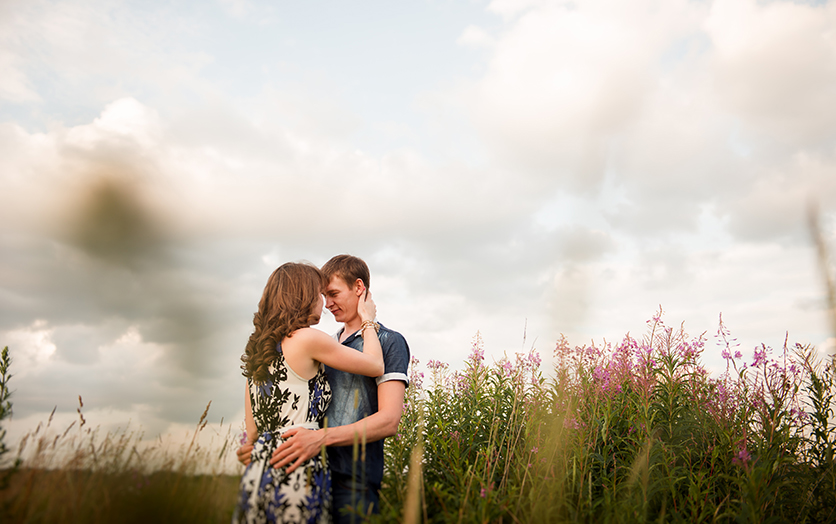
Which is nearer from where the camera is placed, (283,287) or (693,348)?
(283,287)

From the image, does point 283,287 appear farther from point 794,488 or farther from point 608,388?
point 794,488

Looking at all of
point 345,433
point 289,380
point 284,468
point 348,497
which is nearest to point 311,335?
point 289,380

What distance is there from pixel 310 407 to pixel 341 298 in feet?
3.46

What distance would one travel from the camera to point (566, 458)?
4.04 metres

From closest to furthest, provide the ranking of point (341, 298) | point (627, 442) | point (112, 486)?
point (112, 486), point (341, 298), point (627, 442)

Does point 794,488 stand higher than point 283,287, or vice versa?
point 283,287

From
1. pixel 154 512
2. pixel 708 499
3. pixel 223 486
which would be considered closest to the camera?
pixel 154 512

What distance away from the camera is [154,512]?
7.16 ft

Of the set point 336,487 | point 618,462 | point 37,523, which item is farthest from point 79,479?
point 618,462

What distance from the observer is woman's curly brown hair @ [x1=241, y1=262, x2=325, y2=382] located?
119 inches

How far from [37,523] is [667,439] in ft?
17.4

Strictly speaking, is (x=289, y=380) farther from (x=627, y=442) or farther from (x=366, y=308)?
(x=627, y=442)

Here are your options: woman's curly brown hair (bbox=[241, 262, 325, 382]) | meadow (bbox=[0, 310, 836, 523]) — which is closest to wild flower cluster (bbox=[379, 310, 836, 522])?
meadow (bbox=[0, 310, 836, 523])

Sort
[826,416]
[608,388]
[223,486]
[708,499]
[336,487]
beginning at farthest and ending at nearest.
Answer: [608,388]
[826,416]
[708,499]
[336,487]
[223,486]
